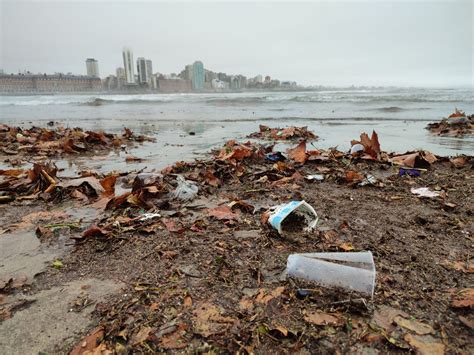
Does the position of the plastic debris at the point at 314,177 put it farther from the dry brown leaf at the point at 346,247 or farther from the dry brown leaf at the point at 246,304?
the dry brown leaf at the point at 246,304

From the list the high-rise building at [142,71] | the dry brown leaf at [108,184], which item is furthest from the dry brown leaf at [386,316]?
the high-rise building at [142,71]

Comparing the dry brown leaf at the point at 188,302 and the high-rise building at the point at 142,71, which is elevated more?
the high-rise building at the point at 142,71

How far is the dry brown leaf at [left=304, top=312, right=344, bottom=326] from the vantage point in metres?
1.31

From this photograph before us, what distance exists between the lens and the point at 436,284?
1546mm

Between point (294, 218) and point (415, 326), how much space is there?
110 cm

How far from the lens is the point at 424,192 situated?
2.93 metres

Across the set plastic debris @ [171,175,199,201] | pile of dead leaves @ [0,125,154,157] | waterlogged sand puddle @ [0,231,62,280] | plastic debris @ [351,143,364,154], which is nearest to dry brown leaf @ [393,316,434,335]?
waterlogged sand puddle @ [0,231,62,280]

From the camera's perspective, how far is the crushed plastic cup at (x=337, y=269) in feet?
4.88

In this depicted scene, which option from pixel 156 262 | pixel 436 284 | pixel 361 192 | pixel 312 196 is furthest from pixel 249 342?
pixel 361 192

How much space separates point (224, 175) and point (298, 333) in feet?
8.19

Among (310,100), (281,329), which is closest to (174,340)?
(281,329)

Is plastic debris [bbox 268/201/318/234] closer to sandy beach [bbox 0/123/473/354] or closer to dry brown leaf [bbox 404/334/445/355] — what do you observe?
sandy beach [bbox 0/123/473/354]

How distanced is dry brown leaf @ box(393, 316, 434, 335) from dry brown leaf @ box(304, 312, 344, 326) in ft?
0.82

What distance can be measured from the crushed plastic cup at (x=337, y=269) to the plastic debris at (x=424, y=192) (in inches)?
64.1
